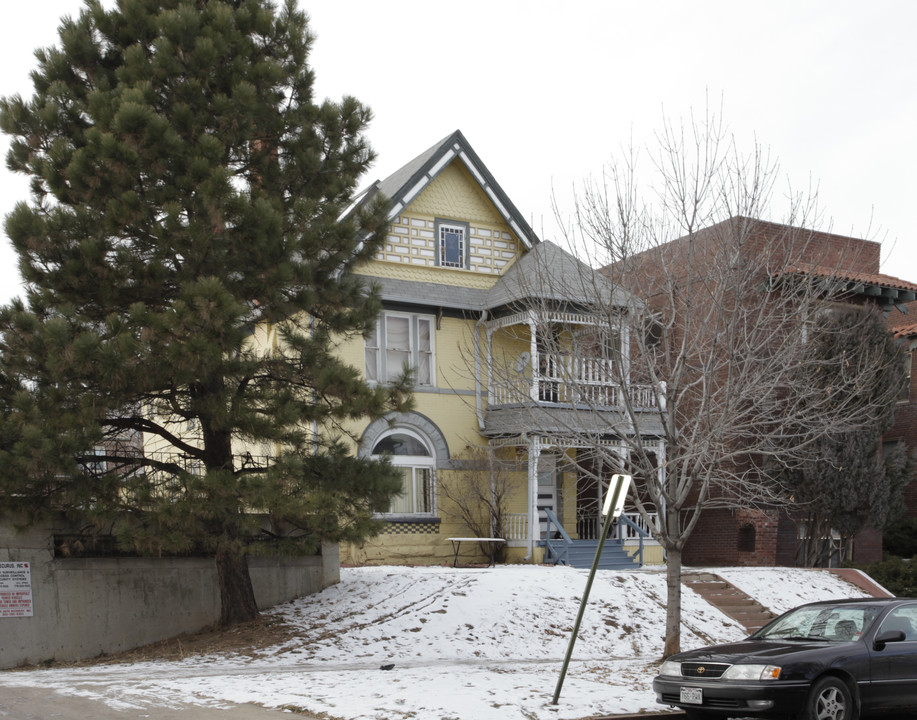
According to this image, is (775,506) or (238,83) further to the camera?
(775,506)

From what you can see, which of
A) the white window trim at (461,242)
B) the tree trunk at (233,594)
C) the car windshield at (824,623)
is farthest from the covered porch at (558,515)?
the car windshield at (824,623)

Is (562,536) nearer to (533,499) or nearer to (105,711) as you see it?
(533,499)

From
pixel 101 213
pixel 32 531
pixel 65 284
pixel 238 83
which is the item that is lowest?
pixel 32 531

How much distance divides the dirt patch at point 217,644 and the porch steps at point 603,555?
26.5 feet

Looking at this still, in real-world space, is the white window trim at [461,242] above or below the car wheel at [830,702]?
above

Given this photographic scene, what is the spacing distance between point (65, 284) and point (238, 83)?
150 inches

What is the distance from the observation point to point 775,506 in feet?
77.9

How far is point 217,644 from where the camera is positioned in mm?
14906

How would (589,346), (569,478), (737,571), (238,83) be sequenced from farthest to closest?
(569,478) < (737,571) < (589,346) < (238,83)

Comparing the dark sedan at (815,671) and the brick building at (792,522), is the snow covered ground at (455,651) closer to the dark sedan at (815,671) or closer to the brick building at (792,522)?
the dark sedan at (815,671)

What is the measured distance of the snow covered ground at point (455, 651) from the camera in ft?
35.2

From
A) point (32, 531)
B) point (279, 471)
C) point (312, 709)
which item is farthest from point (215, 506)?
point (312, 709)

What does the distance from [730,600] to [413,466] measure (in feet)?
25.0

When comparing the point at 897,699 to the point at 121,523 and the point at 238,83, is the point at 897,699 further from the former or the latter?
the point at 238,83
